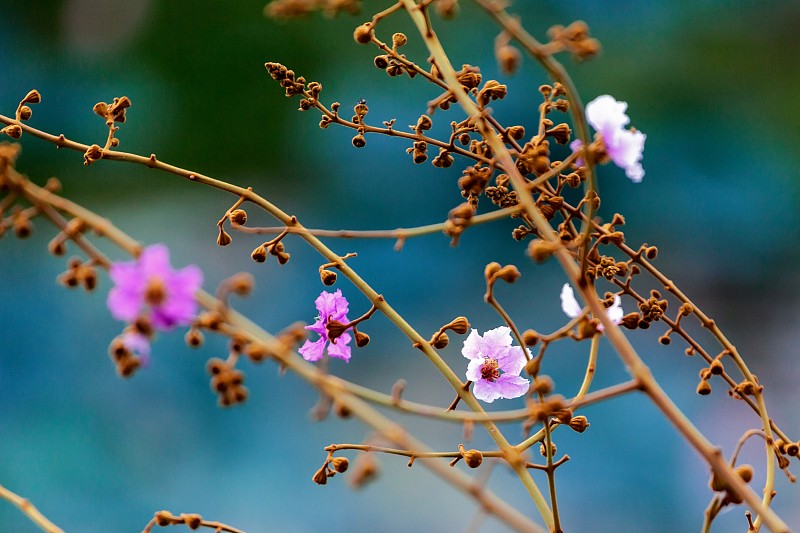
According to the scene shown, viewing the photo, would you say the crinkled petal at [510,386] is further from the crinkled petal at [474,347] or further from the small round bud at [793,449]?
the small round bud at [793,449]

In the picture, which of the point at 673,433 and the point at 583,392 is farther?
the point at 673,433

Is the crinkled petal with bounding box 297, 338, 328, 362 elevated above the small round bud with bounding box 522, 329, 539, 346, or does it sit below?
above

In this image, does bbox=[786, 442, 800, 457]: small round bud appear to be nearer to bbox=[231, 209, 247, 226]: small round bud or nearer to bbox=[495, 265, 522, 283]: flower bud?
bbox=[495, 265, 522, 283]: flower bud

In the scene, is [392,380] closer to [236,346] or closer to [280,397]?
[280,397]

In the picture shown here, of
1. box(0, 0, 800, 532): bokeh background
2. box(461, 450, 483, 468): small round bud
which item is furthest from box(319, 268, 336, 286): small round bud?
box(0, 0, 800, 532): bokeh background

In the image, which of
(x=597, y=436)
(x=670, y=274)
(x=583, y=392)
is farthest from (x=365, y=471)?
(x=670, y=274)

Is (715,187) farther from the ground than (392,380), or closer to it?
farther from the ground
